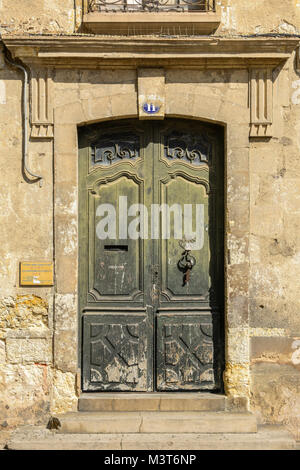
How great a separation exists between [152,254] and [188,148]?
3.96 feet

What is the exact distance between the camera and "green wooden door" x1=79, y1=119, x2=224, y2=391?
5758 mm

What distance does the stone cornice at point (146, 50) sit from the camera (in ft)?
17.8

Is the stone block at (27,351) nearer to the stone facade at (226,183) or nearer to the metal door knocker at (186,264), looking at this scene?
the stone facade at (226,183)

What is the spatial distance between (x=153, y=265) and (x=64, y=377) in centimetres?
148

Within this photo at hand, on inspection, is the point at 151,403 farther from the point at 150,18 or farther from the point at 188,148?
the point at 150,18

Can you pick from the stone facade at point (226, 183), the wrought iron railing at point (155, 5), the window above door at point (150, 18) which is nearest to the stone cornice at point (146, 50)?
the stone facade at point (226, 183)

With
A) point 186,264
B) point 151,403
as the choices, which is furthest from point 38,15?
point 151,403

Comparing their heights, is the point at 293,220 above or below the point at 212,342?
above

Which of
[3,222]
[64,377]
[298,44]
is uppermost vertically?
[298,44]

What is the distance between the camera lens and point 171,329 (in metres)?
5.75

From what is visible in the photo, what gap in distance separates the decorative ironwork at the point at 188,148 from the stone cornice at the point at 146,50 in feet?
2.50

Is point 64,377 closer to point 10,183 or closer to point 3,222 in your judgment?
point 3,222

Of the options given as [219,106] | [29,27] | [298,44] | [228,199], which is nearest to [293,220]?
[228,199]

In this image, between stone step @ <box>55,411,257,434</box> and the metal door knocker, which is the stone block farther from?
the metal door knocker
